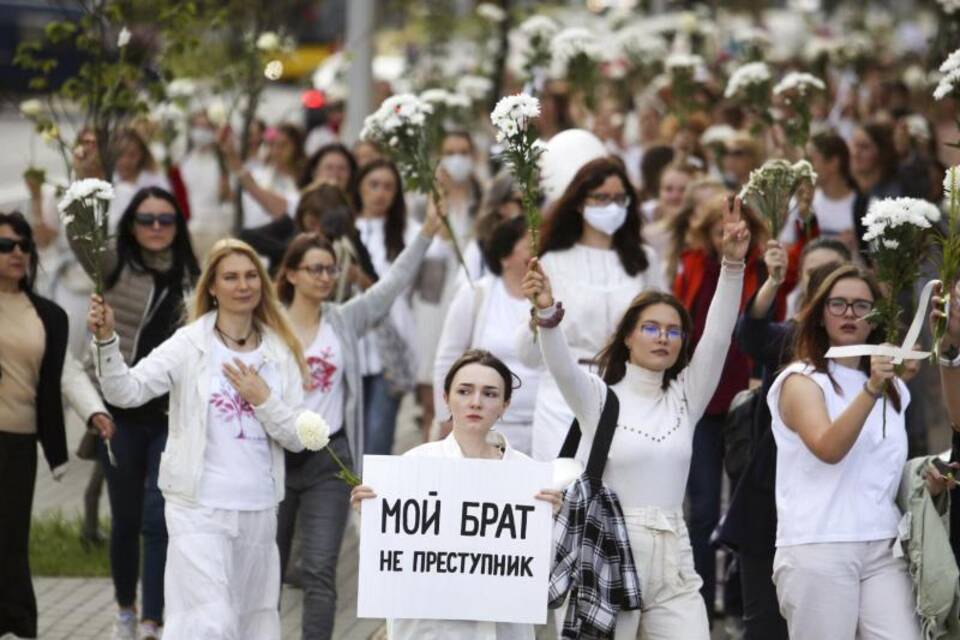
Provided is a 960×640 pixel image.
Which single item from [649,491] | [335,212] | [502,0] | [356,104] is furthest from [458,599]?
[502,0]

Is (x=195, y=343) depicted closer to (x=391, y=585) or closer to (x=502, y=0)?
(x=391, y=585)

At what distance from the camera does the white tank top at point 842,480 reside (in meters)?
6.92

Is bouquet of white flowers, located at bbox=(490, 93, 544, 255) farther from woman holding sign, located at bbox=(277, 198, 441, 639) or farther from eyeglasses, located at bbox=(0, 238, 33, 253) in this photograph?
eyeglasses, located at bbox=(0, 238, 33, 253)

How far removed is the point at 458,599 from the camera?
6.68 m

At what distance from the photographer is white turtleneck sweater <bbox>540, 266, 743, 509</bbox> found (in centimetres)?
706

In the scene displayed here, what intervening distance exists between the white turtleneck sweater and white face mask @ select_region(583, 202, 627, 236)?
1.54 metres

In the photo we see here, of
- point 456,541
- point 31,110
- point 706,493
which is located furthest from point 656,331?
point 31,110

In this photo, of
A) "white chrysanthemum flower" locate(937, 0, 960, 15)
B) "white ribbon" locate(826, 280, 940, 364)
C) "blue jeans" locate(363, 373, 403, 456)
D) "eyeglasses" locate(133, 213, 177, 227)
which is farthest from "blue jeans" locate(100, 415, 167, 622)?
"white chrysanthemum flower" locate(937, 0, 960, 15)

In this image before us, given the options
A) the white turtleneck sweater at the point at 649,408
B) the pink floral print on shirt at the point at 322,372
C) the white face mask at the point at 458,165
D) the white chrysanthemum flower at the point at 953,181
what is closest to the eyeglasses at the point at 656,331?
the white turtleneck sweater at the point at 649,408

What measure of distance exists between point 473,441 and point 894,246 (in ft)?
5.36

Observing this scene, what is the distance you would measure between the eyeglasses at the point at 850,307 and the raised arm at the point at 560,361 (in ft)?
3.02

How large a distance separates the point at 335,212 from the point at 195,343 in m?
2.40

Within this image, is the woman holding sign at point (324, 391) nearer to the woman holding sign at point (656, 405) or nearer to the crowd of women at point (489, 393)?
the crowd of women at point (489, 393)

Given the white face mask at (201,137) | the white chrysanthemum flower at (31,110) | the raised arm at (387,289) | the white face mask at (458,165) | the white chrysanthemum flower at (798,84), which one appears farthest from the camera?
the white face mask at (201,137)
